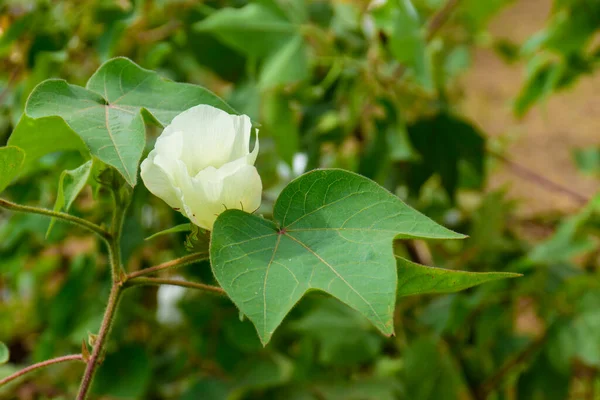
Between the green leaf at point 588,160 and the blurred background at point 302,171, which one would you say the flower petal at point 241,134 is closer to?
the blurred background at point 302,171

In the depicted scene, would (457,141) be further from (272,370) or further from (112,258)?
(112,258)

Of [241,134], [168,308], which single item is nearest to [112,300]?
[241,134]

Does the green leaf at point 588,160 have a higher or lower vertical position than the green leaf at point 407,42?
lower

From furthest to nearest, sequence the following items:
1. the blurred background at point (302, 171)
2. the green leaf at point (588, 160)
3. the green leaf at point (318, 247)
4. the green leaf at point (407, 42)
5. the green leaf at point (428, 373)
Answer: the green leaf at point (588, 160)
the green leaf at point (428, 373)
the blurred background at point (302, 171)
the green leaf at point (407, 42)
the green leaf at point (318, 247)

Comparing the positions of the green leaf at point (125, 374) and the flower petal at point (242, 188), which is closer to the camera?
the flower petal at point (242, 188)

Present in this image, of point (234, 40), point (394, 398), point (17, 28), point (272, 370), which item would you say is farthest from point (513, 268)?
point (17, 28)

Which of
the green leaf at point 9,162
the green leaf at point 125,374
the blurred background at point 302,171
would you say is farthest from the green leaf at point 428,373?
the green leaf at point 9,162

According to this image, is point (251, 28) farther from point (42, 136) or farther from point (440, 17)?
point (42, 136)
